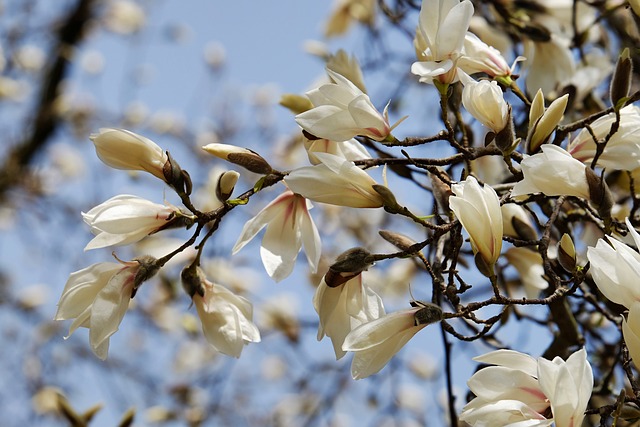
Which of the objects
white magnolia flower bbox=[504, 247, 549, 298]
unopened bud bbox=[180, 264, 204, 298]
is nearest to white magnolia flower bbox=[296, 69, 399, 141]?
unopened bud bbox=[180, 264, 204, 298]

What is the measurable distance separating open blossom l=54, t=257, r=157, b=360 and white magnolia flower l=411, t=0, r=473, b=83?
314mm

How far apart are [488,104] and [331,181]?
151mm

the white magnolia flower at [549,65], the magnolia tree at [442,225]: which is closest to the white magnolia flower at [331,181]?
the magnolia tree at [442,225]

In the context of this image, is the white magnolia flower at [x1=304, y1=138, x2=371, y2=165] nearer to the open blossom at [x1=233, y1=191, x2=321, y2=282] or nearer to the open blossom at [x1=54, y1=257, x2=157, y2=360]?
the open blossom at [x1=233, y1=191, x2=321, y2=282]

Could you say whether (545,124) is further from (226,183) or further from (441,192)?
(226,183)

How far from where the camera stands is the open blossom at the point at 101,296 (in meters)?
0.67

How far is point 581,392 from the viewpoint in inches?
21.1

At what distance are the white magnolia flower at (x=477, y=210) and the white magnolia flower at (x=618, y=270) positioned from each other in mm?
78

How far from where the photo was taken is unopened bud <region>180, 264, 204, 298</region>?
2.42ft

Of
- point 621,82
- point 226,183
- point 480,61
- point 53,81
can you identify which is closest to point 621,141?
point 621,82

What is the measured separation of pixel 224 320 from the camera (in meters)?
0.74

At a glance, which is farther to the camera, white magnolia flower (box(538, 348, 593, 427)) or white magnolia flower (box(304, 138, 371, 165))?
white magnolia flower (box(304, 138, 371, 165))

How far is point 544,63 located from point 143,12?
10.5 feet

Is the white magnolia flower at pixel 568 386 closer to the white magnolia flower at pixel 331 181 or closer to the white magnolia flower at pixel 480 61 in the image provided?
the white magnolia flower at pixel 331 181
